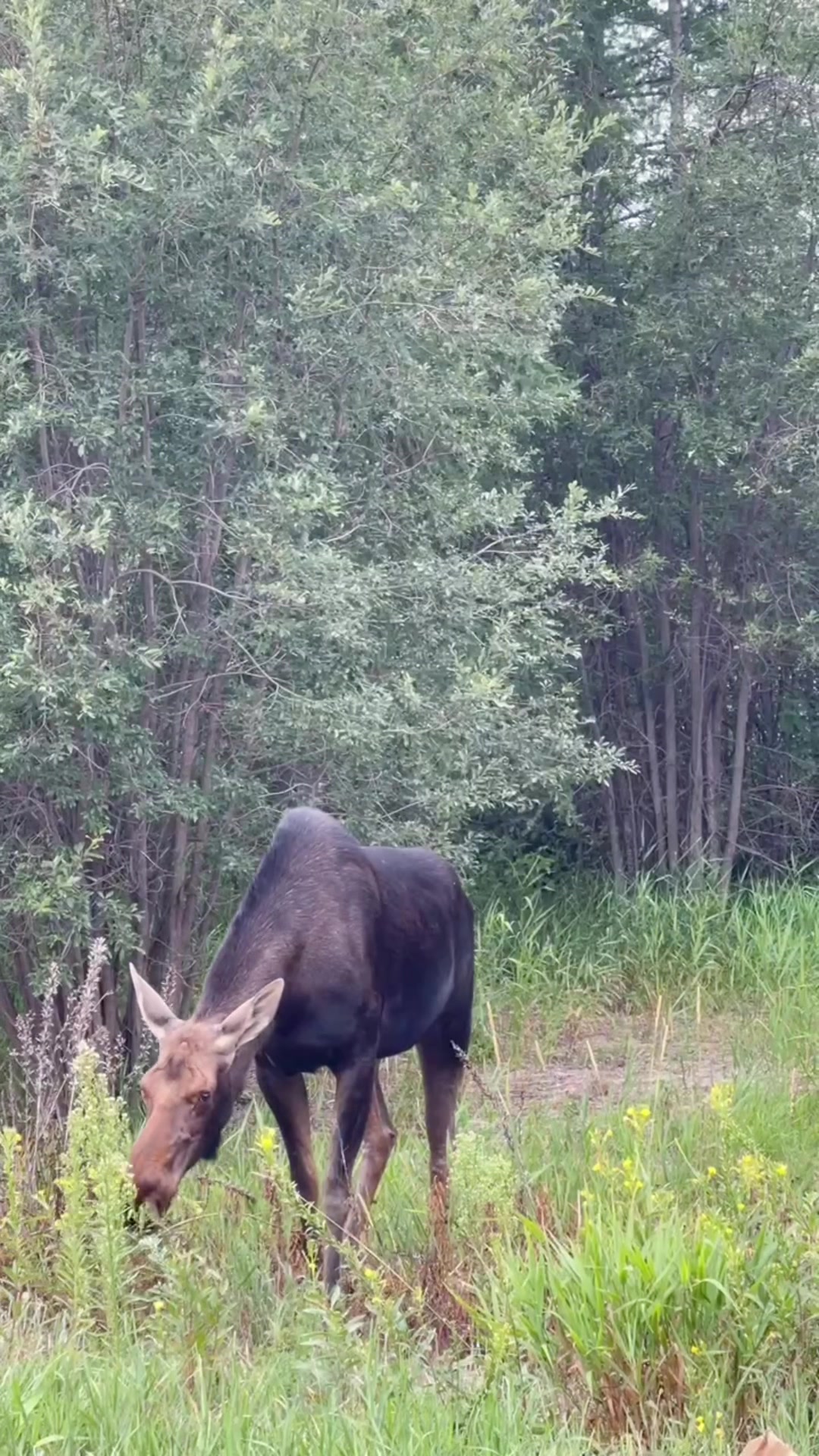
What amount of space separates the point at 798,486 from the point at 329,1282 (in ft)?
30.0

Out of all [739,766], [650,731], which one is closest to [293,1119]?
[739,766]

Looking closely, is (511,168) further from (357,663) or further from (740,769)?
(740,769)

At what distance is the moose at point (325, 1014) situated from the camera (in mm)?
6062

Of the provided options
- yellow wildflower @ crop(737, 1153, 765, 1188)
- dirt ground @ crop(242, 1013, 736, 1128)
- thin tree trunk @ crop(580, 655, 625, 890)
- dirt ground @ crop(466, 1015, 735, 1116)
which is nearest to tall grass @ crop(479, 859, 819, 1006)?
dirt ground @ crop(466, 1015, 735, 1116)

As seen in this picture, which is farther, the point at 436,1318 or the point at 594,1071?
the point at 594,1071

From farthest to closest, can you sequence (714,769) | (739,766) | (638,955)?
(714,769) → (739,766) → (638,955)

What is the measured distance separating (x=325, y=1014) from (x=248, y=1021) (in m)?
0.70

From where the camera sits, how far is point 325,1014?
22.4 ft

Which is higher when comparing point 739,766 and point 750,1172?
point 750,1172

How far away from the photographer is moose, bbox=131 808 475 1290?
19.9ft

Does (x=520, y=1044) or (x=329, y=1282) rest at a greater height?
(x=329, y=1282)

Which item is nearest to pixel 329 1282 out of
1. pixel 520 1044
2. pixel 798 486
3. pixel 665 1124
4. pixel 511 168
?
pixel 665 1124

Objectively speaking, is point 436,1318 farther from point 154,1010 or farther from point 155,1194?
point 154,1010

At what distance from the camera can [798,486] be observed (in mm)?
14031
